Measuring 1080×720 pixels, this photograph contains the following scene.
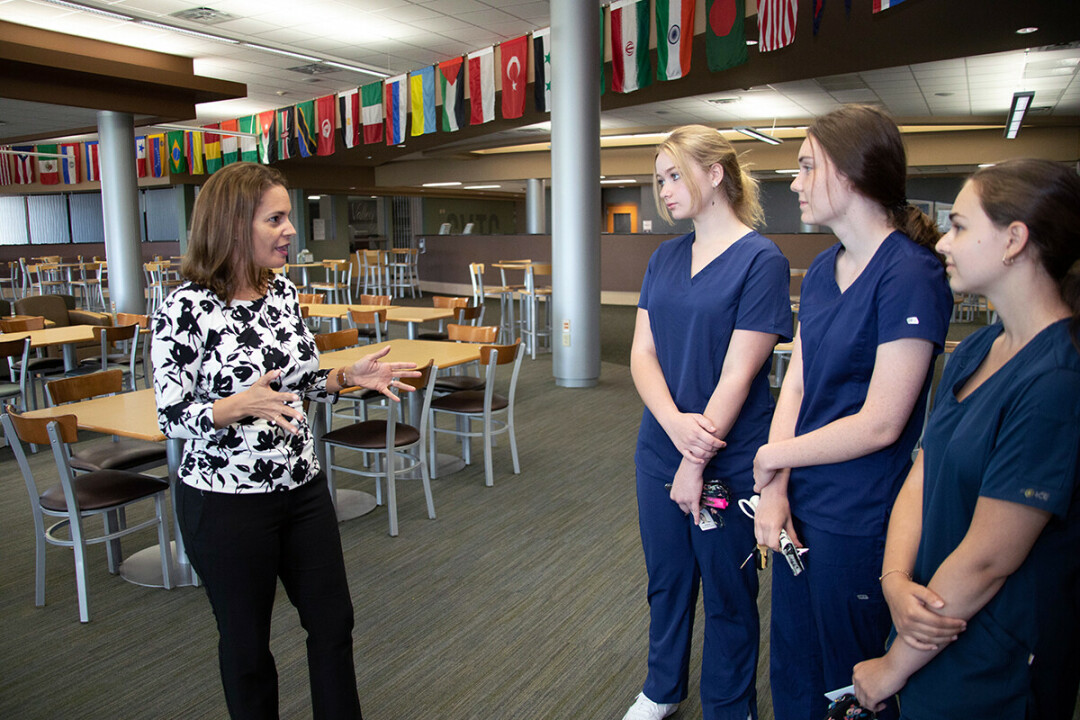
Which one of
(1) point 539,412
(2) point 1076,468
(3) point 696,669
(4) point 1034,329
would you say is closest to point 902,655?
(2) point 1076,468

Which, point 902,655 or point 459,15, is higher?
point 459,15

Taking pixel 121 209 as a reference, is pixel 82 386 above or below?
below

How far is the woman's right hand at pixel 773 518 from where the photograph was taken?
157 centimetres

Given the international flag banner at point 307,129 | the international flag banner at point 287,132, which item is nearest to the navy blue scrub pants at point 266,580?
the international flag banner at point 307,129

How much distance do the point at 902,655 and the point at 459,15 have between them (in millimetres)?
8492

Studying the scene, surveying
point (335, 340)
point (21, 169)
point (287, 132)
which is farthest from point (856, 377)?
point (21, 169)

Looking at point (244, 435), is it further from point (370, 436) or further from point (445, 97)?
point (445, 97)

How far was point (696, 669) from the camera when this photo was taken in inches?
102

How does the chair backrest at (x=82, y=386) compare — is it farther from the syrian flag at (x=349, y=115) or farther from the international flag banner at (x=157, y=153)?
the international flag banner at (x=157, y=153)

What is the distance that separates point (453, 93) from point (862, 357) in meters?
9.06

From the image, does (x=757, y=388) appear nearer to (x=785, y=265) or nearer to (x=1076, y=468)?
(x=785, y=265)

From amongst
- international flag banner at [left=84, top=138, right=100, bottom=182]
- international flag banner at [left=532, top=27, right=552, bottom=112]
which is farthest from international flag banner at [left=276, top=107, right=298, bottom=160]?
international flag banner at [left=84, top=138, right=100, bottom=182]

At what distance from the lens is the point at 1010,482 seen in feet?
3.37

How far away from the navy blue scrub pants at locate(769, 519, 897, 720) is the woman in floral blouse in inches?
42.1
